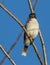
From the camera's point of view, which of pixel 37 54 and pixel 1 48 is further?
pixel 1 48

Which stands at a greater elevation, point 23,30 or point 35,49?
point 23,30

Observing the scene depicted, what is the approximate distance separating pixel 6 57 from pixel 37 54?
620 mm

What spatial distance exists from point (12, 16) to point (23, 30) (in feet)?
1.01

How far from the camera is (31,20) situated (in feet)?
17.6

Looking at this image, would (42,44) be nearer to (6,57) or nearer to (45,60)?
(45,60)

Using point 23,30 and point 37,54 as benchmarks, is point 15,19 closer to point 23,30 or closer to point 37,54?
point 23,30

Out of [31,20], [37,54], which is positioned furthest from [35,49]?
[31,20]

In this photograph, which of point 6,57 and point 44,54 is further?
point 6,57

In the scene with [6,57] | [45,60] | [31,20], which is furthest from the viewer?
[31,20]

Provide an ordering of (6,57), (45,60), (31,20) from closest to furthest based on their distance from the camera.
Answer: (45,60)
(6,57)
(31,20)

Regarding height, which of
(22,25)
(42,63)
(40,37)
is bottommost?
(42,63)

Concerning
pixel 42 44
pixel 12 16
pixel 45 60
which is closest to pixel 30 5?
pixel 12 16

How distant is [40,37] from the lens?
4.29 m

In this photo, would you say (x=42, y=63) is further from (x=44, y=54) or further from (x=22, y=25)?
(x=22, y=25)
